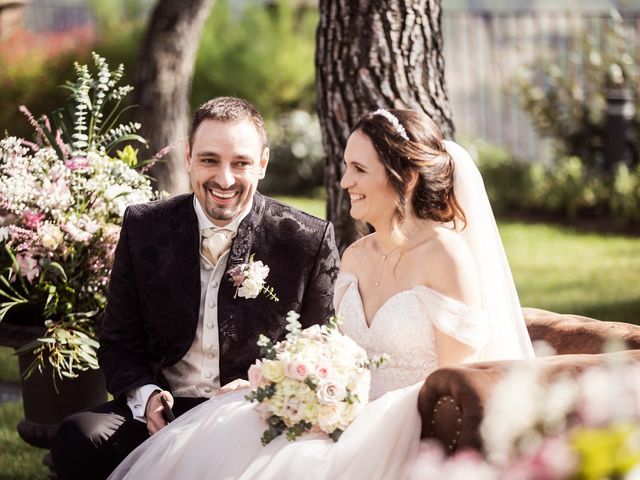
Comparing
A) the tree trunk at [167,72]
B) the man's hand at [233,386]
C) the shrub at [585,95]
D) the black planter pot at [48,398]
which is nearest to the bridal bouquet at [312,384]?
the man's hand at [233,386]

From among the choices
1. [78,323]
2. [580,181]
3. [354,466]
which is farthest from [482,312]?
[580,181]

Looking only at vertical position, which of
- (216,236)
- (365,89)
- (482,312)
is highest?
(365,89)

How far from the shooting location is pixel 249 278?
3.75 meters

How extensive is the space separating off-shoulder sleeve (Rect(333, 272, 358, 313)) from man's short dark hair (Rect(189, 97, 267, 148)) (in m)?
0.53

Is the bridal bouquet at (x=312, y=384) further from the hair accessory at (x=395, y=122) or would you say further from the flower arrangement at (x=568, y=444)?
the flower arrangement at (x=568, y=444)

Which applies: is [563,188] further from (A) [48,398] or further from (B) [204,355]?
(B) [204,355]

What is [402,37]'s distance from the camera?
4953 mm

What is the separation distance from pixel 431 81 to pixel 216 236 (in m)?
1.60

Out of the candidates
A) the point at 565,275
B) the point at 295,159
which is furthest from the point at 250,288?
the point at 295,159

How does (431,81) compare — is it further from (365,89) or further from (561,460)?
(561,460)

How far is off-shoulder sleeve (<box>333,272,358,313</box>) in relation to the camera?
3773mm

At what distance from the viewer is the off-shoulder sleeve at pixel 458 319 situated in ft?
11.2

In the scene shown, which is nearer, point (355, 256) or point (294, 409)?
point (294, 409)

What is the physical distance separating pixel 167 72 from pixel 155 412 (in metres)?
4.68
